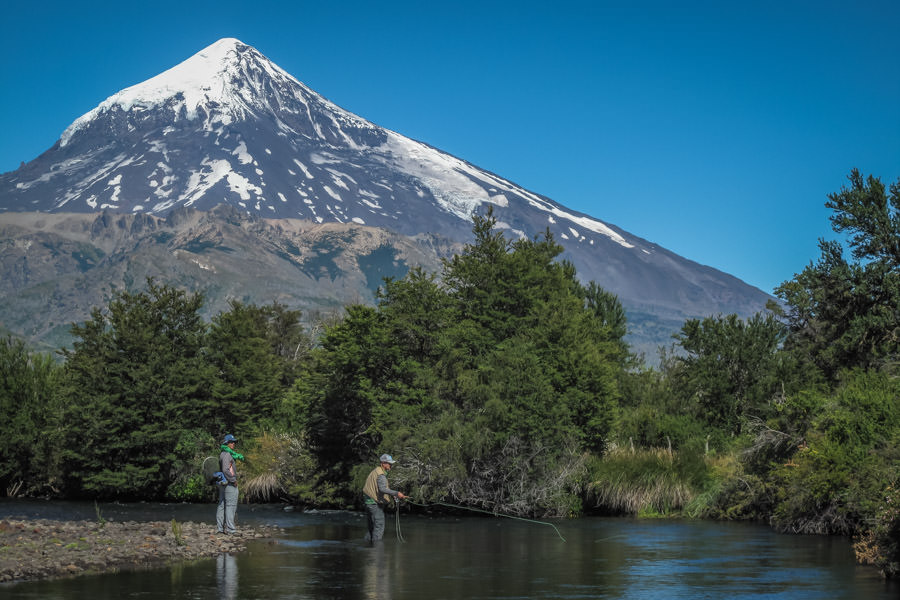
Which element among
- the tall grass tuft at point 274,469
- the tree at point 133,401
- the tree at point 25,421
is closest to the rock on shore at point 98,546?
the tall grass tuft at point 274,469

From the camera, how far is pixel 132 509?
4841 centimetres

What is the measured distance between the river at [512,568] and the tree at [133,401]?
66.2 ft

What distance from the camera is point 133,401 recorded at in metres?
56.8

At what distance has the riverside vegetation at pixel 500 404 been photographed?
3959cm

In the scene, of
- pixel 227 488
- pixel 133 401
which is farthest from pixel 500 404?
pixel 133 401

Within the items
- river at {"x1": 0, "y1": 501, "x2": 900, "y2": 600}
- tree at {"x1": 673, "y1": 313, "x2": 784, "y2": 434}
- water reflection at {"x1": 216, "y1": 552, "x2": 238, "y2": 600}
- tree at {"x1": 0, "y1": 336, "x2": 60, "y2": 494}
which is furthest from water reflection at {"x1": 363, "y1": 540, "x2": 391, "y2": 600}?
tree at {"x1": 0, "y1": 336, "x2": 60, "y2": 494}

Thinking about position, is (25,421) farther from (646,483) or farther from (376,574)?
(376,574)

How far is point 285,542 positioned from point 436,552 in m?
5.30

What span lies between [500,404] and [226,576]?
882 inches

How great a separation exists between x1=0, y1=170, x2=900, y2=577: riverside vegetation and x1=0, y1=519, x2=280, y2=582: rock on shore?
1371 cm

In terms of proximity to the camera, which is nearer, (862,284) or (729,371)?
(862,284)

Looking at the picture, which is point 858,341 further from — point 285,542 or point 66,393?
point 66,393

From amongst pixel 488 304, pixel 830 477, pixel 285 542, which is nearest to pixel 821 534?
pixel 830 477

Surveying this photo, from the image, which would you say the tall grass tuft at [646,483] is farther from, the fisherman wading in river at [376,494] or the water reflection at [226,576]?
the water reflection at [226,576]
